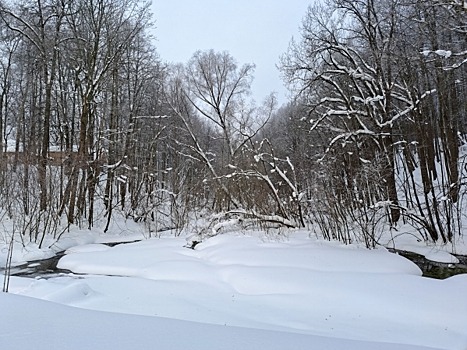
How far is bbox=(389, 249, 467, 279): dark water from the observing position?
8430mm

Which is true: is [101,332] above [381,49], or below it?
below

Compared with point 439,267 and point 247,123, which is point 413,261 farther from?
point 247,123

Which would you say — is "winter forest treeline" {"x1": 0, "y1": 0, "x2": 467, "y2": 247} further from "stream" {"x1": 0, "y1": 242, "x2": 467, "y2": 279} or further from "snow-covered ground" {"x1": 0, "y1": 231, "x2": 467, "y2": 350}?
"snow-covered ground" {"x1": 0, "y1": 231, "x2": 467, "y2": 350}

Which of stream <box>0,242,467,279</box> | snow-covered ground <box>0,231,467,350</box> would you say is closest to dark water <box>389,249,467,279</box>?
stream <box>0,242,467,279</box>

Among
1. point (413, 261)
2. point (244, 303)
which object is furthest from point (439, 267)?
point (244, 303)

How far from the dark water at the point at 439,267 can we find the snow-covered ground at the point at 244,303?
0.65 m

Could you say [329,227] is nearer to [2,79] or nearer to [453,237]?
[453,237]

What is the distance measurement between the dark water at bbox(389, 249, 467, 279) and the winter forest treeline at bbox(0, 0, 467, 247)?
1.19 metres

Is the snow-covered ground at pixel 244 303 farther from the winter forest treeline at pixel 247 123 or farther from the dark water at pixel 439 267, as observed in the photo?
the winter forest treeline at pixel 247 123

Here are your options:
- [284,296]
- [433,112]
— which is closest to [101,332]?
[284,296]

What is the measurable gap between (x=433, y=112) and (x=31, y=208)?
1898 centimetres

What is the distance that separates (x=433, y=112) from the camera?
1972 cm

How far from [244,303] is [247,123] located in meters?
18.9

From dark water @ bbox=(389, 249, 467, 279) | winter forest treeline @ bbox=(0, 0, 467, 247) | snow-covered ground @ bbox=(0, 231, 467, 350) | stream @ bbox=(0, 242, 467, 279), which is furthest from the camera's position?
winter forest treeline @ bbox=(0, 0, 467, 247)
